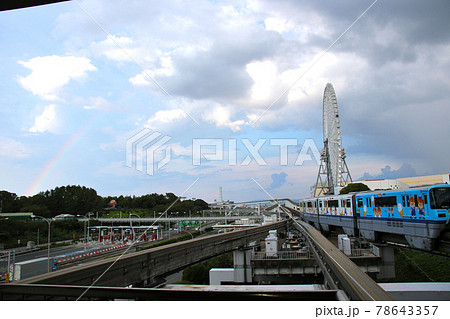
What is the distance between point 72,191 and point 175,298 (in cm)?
5785

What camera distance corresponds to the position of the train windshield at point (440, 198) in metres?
12.4

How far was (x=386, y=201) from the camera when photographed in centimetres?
1655

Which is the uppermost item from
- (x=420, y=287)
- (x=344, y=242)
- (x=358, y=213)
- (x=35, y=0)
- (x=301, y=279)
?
(x=35, y=0)

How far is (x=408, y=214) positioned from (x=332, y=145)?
3557cm

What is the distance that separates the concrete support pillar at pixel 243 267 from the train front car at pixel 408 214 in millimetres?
8228

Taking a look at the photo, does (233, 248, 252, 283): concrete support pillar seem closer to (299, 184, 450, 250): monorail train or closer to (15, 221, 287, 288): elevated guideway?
(15, 221, 287, 288): elevated guideway

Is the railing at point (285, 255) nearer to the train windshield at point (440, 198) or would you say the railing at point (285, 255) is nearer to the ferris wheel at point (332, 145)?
the train windshield at point (440, 198)

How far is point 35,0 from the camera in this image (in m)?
5.61

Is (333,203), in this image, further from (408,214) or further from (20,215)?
(20,215)

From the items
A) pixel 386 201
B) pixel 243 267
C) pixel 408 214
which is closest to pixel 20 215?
pixel 243 267

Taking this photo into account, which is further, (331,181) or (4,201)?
(331,181)

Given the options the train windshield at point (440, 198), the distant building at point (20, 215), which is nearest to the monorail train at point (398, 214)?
the train windshield at point (440, 198)
